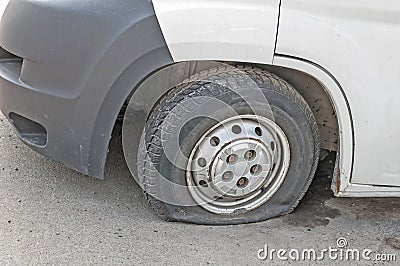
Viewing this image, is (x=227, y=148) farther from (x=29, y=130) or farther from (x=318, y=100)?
(x=29, y=130)

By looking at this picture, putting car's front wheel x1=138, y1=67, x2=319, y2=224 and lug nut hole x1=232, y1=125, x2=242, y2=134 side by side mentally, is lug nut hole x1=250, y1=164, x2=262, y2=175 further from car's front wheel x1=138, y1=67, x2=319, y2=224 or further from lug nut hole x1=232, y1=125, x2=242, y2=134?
lug nut hole x1=232, y1=125, x2=242, y2=134

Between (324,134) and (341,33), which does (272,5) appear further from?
(324,134)

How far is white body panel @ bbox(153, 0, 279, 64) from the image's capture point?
2859 millimetres

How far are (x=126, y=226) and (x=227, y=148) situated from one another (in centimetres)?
68

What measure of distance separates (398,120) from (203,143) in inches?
37.0

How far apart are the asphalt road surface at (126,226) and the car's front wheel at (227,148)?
14 centimetres

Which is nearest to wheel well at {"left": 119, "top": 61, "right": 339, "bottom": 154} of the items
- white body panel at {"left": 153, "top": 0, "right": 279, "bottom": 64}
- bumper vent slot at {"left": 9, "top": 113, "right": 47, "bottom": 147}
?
white body panel at {"left": 153, "top": 0, "right": 279, "bottom": 64}

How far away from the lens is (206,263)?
10.4 feet

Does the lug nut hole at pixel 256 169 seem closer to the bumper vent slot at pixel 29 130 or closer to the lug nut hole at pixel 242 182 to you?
the lug nut hole at pixel 242 182

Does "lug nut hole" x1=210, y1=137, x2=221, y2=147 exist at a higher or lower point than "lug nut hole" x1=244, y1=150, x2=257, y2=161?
higher

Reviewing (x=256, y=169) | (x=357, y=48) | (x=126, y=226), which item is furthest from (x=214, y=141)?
(x=357, y=48)

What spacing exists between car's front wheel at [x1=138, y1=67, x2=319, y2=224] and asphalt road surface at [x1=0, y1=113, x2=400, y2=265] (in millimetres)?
142

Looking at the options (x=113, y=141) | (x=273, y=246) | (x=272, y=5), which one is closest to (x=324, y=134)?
(x=273, y=246)

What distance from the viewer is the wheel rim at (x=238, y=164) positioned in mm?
3227
